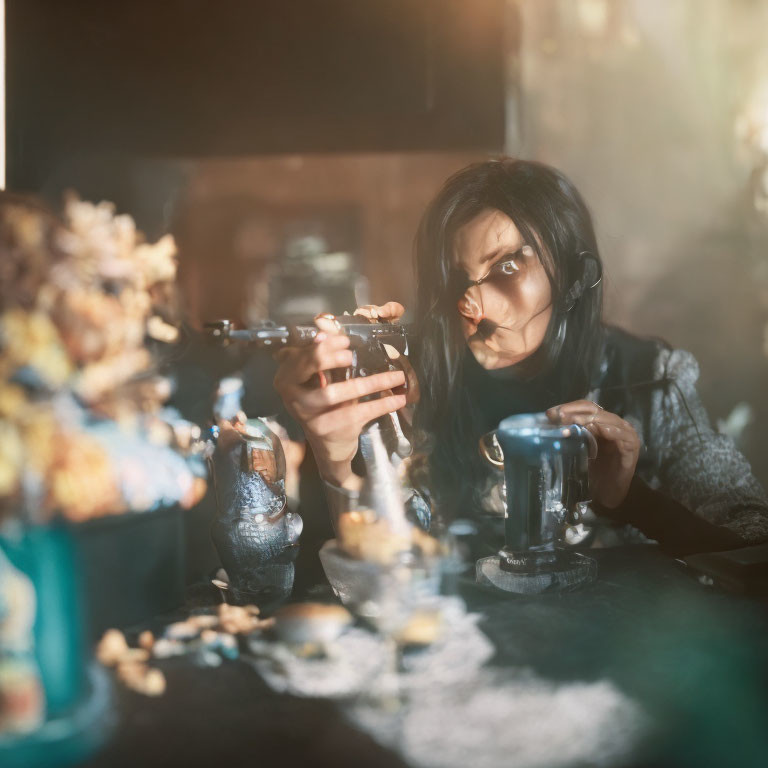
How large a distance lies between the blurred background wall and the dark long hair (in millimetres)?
33

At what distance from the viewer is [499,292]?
1024 millimetres

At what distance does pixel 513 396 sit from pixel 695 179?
1.60ft

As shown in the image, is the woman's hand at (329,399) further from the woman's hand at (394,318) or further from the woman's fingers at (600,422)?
the woman's fingers at (600,422)

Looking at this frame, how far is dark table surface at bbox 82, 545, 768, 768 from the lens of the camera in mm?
527

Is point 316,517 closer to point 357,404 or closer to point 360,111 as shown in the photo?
point 357,404

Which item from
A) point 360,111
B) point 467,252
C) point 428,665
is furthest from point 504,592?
point 360,111

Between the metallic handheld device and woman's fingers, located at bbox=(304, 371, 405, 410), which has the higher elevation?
the metallic handheld device

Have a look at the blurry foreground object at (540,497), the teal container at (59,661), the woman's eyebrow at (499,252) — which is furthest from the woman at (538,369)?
the teal container at (59,661)

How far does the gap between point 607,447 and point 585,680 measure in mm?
453

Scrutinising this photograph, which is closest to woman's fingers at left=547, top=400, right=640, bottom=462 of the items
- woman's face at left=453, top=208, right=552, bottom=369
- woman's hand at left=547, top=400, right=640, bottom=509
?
woman's hand at left=547, top=400, right=640, bottom=509

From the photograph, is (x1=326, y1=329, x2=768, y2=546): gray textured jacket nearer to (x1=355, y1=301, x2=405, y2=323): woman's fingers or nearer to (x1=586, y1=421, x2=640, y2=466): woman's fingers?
(x1=586, y1=421, x2=640, y2=466): woman's fingers

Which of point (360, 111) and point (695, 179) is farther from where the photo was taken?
point (695, 179)

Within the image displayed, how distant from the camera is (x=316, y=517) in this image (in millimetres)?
978

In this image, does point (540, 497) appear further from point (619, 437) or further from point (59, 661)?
point (59, 661)
